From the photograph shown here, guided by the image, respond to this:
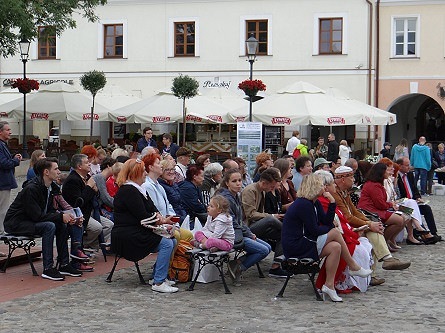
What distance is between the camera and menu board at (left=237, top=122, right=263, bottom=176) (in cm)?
2002

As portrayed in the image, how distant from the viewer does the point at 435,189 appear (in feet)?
84.1

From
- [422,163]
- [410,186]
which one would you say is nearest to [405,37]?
[422,163]

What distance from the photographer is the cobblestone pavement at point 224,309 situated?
7.97 meters

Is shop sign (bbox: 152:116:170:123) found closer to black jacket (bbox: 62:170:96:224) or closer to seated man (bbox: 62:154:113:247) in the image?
seated man (bbox: 62:154:113:247)

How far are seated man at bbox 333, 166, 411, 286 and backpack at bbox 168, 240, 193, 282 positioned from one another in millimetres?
A: 1975

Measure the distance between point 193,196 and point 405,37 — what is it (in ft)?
79.0

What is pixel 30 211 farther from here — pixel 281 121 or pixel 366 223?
pixel 281 121

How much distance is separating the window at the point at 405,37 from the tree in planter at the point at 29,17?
15.2m

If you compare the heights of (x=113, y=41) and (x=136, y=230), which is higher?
(x=113, y=41)

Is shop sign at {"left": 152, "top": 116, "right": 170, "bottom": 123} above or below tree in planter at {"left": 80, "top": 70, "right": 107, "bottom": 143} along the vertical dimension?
below

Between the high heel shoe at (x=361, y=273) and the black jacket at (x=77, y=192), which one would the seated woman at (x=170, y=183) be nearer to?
the black jacket at (x=77, y=192)

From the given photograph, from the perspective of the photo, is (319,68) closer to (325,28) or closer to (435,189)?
(325,28)

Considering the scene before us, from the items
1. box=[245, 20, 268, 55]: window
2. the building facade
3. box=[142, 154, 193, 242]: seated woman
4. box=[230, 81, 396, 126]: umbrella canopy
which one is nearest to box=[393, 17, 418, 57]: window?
the building facade

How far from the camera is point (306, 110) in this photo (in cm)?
2450
